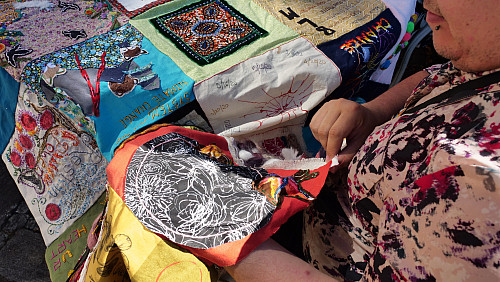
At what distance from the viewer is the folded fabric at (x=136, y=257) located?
0.74 meters

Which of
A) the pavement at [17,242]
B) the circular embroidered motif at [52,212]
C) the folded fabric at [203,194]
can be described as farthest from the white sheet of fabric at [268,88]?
the pavement at [17,242]

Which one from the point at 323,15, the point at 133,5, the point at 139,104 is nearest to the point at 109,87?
Answer: the point at 139,104

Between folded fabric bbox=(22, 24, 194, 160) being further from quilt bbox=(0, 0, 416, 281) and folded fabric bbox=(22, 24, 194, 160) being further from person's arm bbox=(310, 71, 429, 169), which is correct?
person's arm bbox=(310, 71, 429, 169)

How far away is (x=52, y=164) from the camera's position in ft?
3.64

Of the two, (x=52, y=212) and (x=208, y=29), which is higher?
(x=208, y=29)

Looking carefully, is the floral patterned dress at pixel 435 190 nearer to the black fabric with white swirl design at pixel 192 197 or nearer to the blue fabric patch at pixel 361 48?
the black fabric with white swirl design at pixel 192 197

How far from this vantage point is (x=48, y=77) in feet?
3.21

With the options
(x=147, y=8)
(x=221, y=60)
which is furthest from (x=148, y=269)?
(x=147, y=8)

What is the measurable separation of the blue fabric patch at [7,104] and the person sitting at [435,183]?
36.4 inches

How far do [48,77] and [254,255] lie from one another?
2.54ft

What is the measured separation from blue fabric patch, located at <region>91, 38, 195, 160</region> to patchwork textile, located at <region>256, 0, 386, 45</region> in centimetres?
49

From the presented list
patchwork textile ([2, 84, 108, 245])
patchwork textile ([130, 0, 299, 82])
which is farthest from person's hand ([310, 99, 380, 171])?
patchwork textile ([2, 84, 108, 245])

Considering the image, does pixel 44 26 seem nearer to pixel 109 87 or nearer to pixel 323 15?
pixel 109 87

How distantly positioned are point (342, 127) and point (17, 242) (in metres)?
1.46
